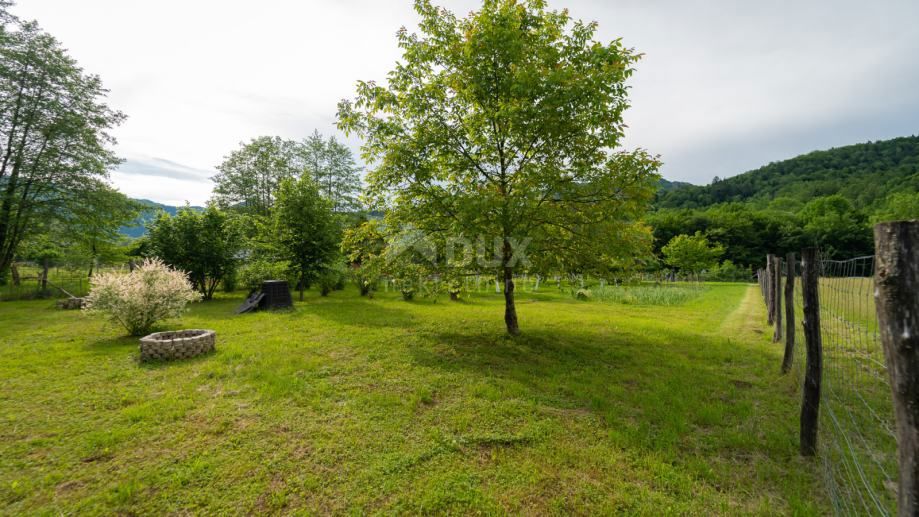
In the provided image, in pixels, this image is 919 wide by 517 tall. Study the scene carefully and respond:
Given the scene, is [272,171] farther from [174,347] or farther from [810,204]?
[810,204]

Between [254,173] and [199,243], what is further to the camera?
[254,173]

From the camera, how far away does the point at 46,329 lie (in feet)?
32.2

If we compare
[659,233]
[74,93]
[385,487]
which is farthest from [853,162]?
[74,93]

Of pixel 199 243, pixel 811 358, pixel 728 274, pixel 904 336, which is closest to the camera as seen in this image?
pixel 904 336

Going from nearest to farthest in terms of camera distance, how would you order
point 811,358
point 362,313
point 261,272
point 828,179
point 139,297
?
point 811,358, point 139,297, point 362,313, point 261,272, point 828,179

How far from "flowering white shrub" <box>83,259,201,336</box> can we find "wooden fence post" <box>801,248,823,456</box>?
12454mm

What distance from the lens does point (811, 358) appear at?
12.8 feet

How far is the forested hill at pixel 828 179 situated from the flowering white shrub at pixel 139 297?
84.0 metres

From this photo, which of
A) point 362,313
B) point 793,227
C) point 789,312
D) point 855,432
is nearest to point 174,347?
point 362,313

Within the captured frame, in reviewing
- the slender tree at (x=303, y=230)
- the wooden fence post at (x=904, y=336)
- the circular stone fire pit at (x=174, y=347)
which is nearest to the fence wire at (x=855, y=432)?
the wooden fence post at (x=904, y=336)

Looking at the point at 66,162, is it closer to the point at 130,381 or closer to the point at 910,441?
the point at 130,381

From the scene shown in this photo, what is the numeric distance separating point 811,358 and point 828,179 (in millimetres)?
125320

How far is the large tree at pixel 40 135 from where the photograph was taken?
16.1 m

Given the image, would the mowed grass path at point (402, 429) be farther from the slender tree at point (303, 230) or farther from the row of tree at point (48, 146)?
the row of tree at point (48, 146)
